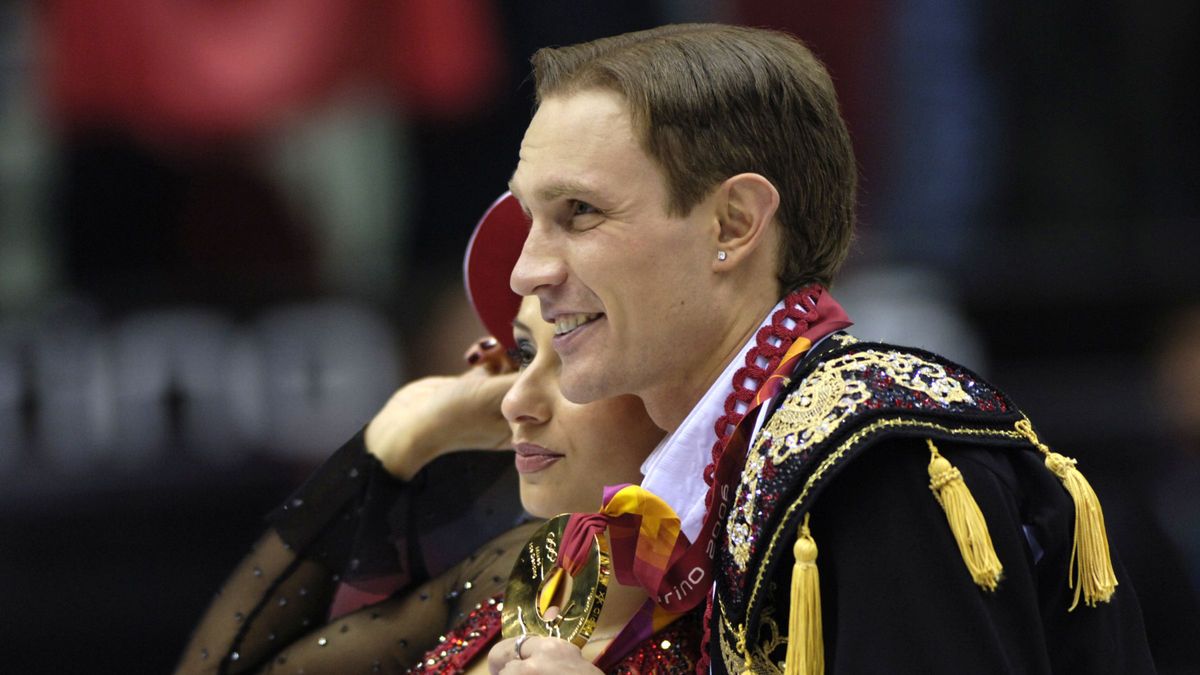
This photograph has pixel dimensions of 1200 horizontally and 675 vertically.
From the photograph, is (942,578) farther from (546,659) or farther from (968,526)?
(546,659)

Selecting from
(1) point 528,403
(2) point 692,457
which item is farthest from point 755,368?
(1) point 528,403

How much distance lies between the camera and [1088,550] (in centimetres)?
182

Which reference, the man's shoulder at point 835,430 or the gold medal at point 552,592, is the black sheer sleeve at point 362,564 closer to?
the gold medal at point 552,592

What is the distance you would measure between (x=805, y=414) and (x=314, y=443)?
3495 millimetres

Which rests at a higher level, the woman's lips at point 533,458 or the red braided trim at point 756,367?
the red braided trim at point 756,367

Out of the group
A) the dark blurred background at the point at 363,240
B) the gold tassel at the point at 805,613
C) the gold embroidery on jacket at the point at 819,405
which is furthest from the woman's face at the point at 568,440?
the dark blurred background at the point at 363,240

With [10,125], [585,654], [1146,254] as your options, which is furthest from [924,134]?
[585,654]

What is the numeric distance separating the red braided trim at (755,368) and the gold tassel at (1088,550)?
32cm

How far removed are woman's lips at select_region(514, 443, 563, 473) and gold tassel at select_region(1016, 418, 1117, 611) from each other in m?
0.65

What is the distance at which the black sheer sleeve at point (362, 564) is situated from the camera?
262 centimetres

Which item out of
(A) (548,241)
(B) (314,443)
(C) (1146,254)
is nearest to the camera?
(A) (548,241)

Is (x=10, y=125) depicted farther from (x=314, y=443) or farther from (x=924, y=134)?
(x=924, y=134)

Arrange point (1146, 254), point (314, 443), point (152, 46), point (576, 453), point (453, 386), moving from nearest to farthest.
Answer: point (576, 453) → point (453, 386) → point (152, 46) → point (314, 443) → point (1146, 254)

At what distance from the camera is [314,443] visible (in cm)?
516
